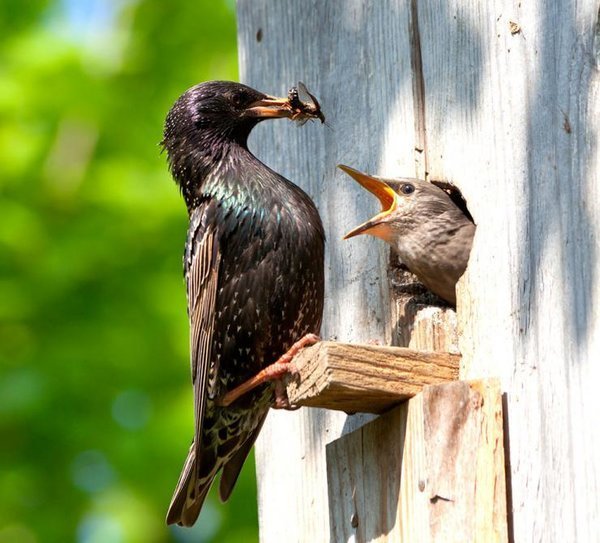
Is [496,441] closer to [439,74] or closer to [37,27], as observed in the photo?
[439,74]

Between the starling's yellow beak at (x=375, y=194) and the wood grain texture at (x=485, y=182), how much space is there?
6 cm

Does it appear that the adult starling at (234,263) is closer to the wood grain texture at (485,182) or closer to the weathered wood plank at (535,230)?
the wood grain texture at (485,182)

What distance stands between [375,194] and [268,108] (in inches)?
17.6

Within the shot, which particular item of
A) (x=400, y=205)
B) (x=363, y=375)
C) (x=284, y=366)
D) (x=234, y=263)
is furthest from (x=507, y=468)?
(x=234, y=263)

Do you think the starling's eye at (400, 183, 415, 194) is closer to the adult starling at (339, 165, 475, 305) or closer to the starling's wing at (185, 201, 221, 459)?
the adult starling at (339, 165, 475, 305)

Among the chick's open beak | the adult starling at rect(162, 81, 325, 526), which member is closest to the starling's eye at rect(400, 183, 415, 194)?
the adult starling at rect(162, 81, 325, 526)

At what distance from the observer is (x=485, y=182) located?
2.79 metres

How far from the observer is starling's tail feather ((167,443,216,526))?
338 centimetres

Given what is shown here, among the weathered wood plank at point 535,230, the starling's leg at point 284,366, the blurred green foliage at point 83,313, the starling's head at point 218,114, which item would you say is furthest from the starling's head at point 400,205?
the blurred green foliage at point 83,313

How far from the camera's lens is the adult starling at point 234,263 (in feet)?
10.6

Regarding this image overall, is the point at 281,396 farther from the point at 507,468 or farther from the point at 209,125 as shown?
the point at 209,125

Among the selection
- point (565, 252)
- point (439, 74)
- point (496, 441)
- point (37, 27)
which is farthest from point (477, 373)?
point (37, 27)

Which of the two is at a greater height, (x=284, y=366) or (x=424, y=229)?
(x=424, y=229)

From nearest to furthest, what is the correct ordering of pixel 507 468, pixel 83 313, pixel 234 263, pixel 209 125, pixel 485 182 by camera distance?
pixel 507 468, pixel 485 182, pixel 234 263, pixel 209 125, pixel 83 313
